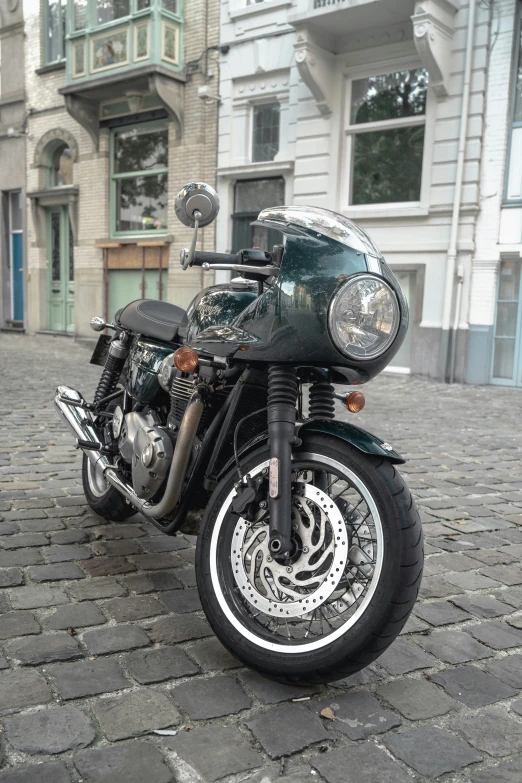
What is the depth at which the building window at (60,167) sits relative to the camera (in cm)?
1774

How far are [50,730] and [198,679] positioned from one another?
18.9 inches

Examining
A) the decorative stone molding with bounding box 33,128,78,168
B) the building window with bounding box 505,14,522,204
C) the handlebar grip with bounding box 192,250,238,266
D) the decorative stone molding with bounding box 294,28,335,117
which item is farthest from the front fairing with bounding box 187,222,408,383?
the decorative stone molding with bounding box 33,128,78,168

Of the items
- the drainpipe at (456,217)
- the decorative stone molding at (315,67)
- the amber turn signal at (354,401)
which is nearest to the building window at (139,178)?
the decorative stone molding at (315,67)

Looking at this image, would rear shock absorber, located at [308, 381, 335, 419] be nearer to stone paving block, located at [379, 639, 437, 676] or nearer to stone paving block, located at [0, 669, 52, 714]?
stone paving block, located at [379, 639, 437, 676]

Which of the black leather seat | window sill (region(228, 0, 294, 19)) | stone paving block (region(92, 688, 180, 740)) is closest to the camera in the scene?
stone paving block (region(92, 688, 180, 740))

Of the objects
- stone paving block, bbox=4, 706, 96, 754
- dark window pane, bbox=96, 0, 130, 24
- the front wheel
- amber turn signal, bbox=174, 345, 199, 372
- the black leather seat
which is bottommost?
stone paving block, bbox=4, 706, 96, 754

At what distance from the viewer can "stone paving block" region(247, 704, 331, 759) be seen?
1.90 metres

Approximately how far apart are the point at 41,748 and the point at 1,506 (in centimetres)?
234

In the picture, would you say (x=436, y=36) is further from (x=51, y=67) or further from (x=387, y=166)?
(x=51, y=67)

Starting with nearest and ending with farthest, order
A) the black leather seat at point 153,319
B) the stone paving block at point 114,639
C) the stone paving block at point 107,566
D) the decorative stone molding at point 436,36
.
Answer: the stone paving block at point 114,639 → the stone paving block at point 107,566 → the black leather seat at point 153,319 → the decorative stone molding at point 436,36

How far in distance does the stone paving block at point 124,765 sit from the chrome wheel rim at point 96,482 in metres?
1.96

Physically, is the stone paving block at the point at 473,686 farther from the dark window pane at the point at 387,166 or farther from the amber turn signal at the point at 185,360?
the dark window pane at the point at 387,166

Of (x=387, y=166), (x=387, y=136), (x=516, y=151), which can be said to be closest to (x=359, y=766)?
(x=516, y=151)

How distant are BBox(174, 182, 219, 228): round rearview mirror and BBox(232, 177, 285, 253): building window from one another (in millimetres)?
11148
